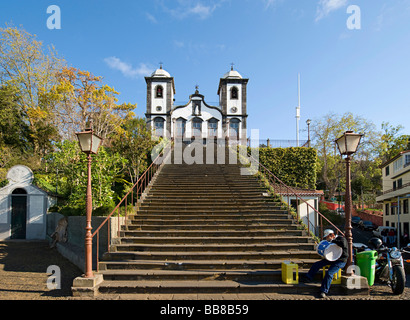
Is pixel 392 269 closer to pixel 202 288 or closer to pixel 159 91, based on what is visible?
pixel 202 288

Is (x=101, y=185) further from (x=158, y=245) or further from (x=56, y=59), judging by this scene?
(x=56, y=59)

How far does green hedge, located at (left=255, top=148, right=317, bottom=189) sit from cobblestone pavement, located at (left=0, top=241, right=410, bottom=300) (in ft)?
46.0

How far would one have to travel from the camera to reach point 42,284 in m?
6.72

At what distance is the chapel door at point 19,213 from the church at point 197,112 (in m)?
22.4

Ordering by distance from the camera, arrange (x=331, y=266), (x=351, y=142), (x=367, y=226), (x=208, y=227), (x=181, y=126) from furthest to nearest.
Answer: (x=181, y=126) → (x=367, y=226) → (x=208, y=227) → (x=351, y=142) → (x=331, y=266)

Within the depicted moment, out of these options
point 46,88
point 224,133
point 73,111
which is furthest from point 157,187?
point 224,133

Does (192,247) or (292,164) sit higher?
(292,164)

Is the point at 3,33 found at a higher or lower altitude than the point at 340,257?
higher

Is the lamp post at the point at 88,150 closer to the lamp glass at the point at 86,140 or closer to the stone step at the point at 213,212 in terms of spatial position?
the lamp glass at the point at 86,140

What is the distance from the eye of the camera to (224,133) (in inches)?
1407

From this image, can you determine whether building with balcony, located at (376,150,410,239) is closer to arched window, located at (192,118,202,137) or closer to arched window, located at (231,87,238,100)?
arched window, located at (231,87,238,100)

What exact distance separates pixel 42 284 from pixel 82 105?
18.0 meters

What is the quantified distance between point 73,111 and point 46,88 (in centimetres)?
512

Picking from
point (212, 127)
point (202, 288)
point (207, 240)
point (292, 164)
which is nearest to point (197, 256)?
point (207, 240)
